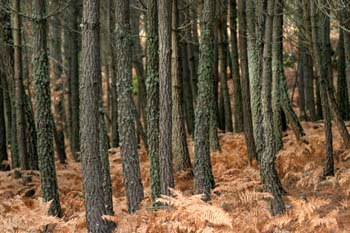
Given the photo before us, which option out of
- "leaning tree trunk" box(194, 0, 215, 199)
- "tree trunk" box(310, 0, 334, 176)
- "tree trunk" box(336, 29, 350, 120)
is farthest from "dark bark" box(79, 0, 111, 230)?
"tree trunk" box(336, 29, 350, 120)

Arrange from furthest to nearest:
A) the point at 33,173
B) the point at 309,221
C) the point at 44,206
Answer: the point at 33,173
the point at 44,206
the point at 309,221

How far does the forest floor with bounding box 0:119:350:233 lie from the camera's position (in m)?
6.22

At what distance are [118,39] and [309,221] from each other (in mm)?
3675

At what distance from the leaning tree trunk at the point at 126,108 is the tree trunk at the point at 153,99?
35 centimetres

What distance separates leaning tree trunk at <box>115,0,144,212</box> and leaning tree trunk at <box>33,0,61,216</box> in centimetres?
147

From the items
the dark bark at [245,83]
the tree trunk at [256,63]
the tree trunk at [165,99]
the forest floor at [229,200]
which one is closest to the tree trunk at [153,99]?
the forest floor at [229,200]

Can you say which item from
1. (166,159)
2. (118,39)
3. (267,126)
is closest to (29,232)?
(166,159)

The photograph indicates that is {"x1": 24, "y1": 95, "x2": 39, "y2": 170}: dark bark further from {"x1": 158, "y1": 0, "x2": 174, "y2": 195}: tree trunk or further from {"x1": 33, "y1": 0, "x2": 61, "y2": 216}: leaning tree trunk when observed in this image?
{"x1": 158, "y1": 0, "x2": 174, "y2": 195}: tree trunk

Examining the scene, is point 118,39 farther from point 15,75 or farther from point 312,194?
point 312,194

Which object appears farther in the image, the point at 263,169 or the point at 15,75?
the point at 15,75

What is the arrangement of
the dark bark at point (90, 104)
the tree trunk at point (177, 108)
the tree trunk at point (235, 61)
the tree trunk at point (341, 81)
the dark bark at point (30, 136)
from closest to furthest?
1. the dark bark at point (90, 104)
2. the tree trunk at point (177, 108)
3. the dark bark at point (30, 136)
4. the tree trunk at point (235, 61)
5. the tree trunk at point (341, 81)

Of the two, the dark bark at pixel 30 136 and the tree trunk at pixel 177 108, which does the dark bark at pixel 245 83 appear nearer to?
the tree trunk at pixel 177 108

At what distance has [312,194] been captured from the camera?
9.05 metres

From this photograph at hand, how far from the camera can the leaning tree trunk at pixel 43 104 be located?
8345 mm
